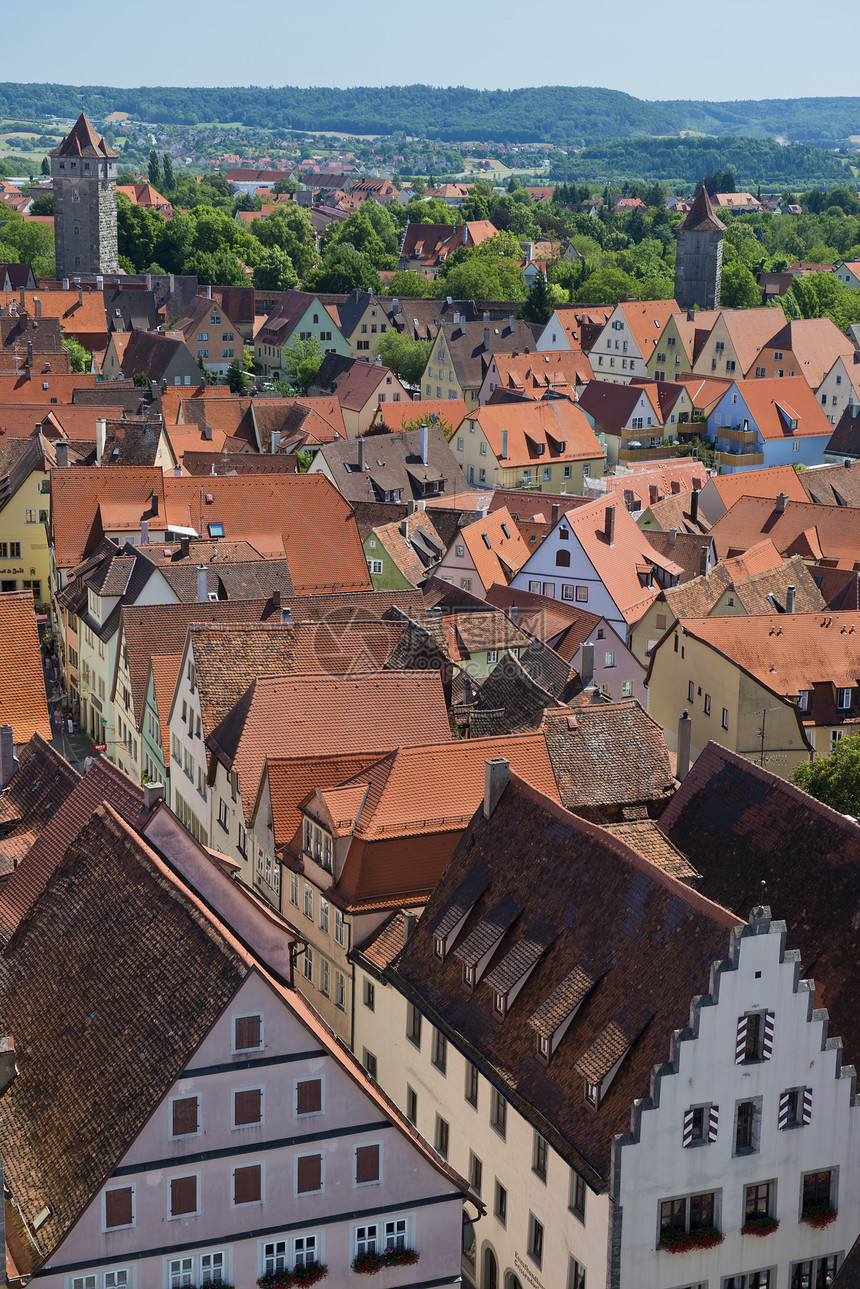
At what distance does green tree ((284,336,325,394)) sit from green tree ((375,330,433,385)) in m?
6.06

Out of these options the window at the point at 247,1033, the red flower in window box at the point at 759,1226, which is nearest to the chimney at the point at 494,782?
the red flower in window box at the point at 759,1226

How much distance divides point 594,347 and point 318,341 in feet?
88.6

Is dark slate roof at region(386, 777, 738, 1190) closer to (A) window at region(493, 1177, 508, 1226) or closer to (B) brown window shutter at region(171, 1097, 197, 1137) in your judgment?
(A) window at region(493, 1177, 508, 1226)

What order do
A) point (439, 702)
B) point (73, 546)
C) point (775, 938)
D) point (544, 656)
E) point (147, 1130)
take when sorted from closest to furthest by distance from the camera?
1. point (147, 1130)
2. point (775, 938)
3. point (439, 702)
4. point (544, 656)
5. point (73, 546)

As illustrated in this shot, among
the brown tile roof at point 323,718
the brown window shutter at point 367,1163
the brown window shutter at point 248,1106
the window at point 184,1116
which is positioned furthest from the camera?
the brown tile roof at point 323,718

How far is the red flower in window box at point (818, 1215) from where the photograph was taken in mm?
30391

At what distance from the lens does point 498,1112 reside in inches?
1271

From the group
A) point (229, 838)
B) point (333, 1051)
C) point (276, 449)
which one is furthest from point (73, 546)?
point (333, 1051)

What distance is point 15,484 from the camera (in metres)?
77.9

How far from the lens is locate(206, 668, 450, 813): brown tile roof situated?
45.3 metres

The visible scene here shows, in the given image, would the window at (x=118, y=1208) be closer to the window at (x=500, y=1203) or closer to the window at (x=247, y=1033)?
the window at (x=247, y=1033)

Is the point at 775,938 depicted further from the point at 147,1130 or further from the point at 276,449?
the point at 276,449

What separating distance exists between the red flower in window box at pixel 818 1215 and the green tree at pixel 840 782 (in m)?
17.1

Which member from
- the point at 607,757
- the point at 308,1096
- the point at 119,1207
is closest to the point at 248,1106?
the point at 308,1096
